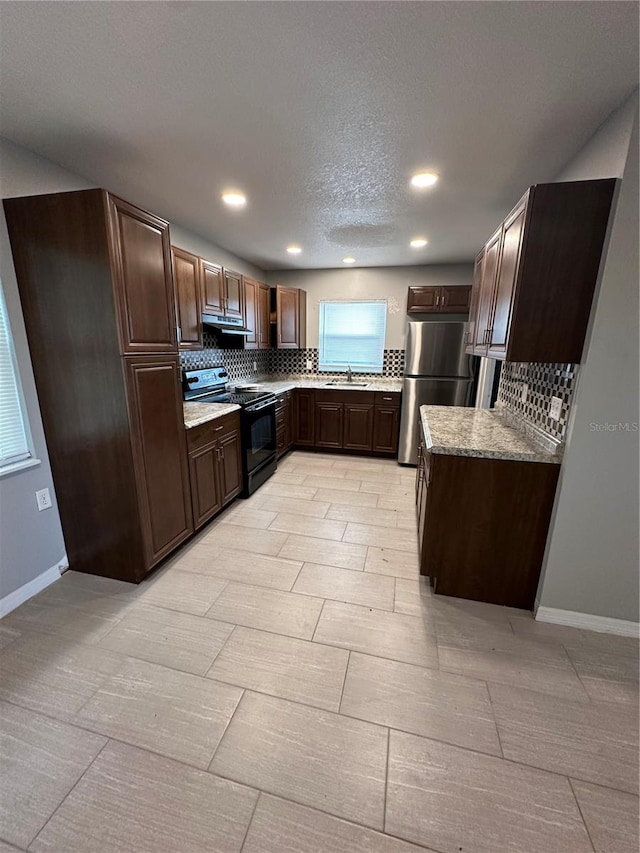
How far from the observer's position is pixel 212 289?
325 cm

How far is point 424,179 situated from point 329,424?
9.53 feet

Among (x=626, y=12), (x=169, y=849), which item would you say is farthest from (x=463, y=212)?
(x=169, y=849)

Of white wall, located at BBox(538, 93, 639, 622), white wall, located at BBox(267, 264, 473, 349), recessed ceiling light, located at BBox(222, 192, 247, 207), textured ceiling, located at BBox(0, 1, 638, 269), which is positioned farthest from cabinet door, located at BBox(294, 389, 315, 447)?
white wall, located at BBox(538, 93, 639, 622)

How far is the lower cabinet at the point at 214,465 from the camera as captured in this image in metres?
2.55

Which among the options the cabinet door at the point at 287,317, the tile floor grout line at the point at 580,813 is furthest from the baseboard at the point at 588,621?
the cabinet door at the point at 287,317

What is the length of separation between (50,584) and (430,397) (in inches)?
Result: 153

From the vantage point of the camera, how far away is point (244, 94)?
146 centimetres

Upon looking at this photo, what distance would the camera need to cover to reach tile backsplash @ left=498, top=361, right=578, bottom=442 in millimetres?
1797

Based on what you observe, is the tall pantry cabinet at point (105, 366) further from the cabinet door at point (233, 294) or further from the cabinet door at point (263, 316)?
the cabinet door at point (263, 316)

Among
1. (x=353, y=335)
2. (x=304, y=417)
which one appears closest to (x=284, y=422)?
(x=304, y=417)

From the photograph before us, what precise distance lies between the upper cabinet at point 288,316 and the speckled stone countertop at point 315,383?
51 centimetres

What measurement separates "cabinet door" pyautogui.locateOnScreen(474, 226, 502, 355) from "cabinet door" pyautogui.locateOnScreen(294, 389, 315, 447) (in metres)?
2.40

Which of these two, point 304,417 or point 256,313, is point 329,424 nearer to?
point 304,417

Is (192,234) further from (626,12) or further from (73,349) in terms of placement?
(626,12)
